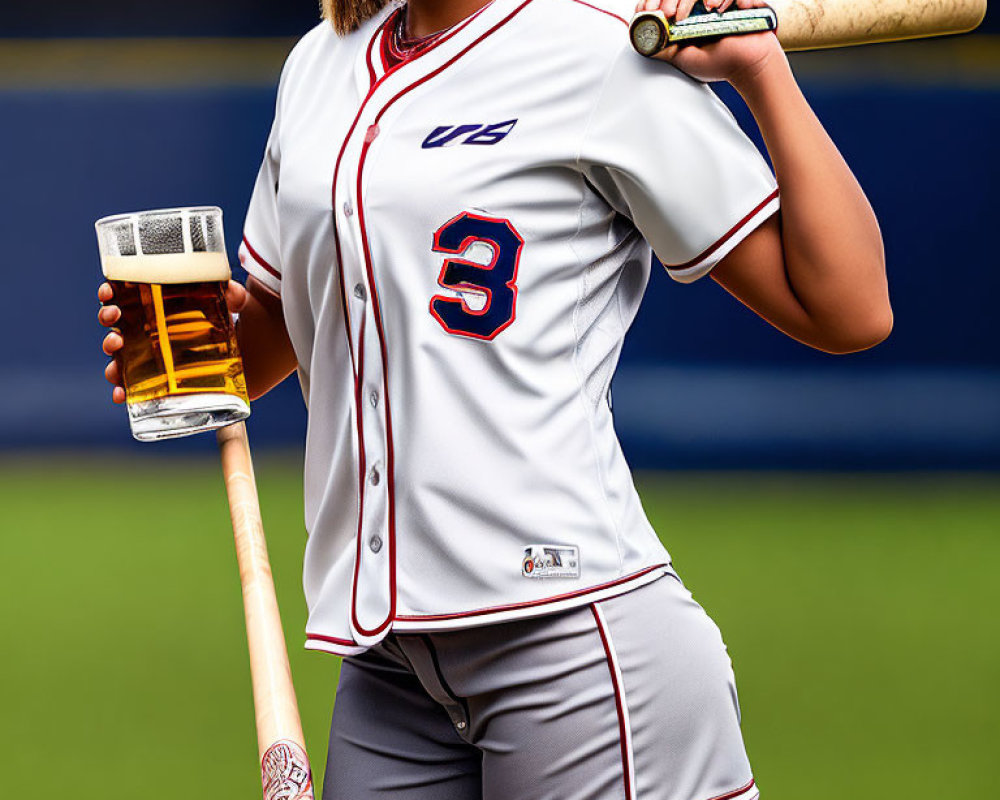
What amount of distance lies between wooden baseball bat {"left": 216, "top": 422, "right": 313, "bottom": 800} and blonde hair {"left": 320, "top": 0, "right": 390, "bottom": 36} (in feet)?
1.21

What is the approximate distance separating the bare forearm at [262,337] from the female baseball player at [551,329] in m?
0.24

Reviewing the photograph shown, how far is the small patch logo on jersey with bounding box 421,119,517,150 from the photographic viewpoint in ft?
2.90

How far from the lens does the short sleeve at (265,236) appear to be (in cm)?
113

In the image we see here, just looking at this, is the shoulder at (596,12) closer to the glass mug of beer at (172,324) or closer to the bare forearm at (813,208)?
the bare forearm at (813,208)

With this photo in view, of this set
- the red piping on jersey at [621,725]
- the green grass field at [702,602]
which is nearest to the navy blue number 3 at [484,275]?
the red piping on jersey at [621,725]

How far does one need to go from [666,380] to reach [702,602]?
1340 millimetres

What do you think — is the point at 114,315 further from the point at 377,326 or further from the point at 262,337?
the point at 377,326

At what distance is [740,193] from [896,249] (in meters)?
3.78

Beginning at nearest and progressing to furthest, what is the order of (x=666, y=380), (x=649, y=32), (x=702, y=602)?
(x=649, y=32) → (x=702, y=602) → (x=666, y=380)

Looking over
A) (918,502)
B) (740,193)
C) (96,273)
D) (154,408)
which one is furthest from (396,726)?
(96,273)

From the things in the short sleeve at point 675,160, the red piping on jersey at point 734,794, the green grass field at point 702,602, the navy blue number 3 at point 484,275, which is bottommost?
the green grass field at point 702,602

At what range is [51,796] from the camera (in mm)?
2299

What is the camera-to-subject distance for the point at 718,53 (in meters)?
0.85

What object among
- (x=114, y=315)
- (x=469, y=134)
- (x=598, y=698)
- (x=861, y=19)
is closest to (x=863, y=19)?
(x=861, y=19)
